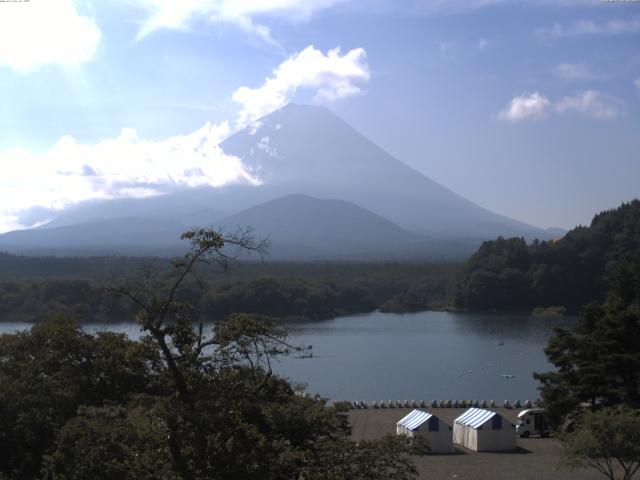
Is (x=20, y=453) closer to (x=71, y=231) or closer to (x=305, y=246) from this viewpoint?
(x=305, y=246)

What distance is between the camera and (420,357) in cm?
2497

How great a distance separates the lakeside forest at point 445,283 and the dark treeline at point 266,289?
0.06 m

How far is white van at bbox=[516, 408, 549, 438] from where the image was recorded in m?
13.0

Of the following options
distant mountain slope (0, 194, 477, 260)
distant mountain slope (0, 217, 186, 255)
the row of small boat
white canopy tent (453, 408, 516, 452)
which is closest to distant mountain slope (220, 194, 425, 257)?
distant mountain slope (0, 194, 477, 260)

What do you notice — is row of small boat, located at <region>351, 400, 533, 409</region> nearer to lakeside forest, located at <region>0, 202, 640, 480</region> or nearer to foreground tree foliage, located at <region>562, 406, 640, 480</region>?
lakeside forest, located at <region>0, 202, 640, 480</region>

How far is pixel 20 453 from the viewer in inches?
259

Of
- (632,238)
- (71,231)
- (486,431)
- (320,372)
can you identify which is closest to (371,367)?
(320,372)

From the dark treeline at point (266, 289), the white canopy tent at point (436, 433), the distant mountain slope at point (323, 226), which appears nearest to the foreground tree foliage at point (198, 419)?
the white canopy tent at point (436, 433)

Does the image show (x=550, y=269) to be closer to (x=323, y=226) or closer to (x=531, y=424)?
(x=531, y=424)

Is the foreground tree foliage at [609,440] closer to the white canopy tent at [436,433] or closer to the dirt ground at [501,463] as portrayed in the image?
the dirt ground at [501,463]

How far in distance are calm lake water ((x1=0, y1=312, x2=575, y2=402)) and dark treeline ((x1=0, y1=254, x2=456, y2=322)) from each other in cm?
143

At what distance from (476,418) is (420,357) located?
1306 cm

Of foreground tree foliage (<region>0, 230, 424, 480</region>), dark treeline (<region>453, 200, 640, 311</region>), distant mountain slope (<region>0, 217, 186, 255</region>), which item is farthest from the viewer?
distant mountain slope (<region>0, 217, 186, 255</region>)

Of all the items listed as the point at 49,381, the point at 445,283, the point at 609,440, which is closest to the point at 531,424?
the point at 609,440
